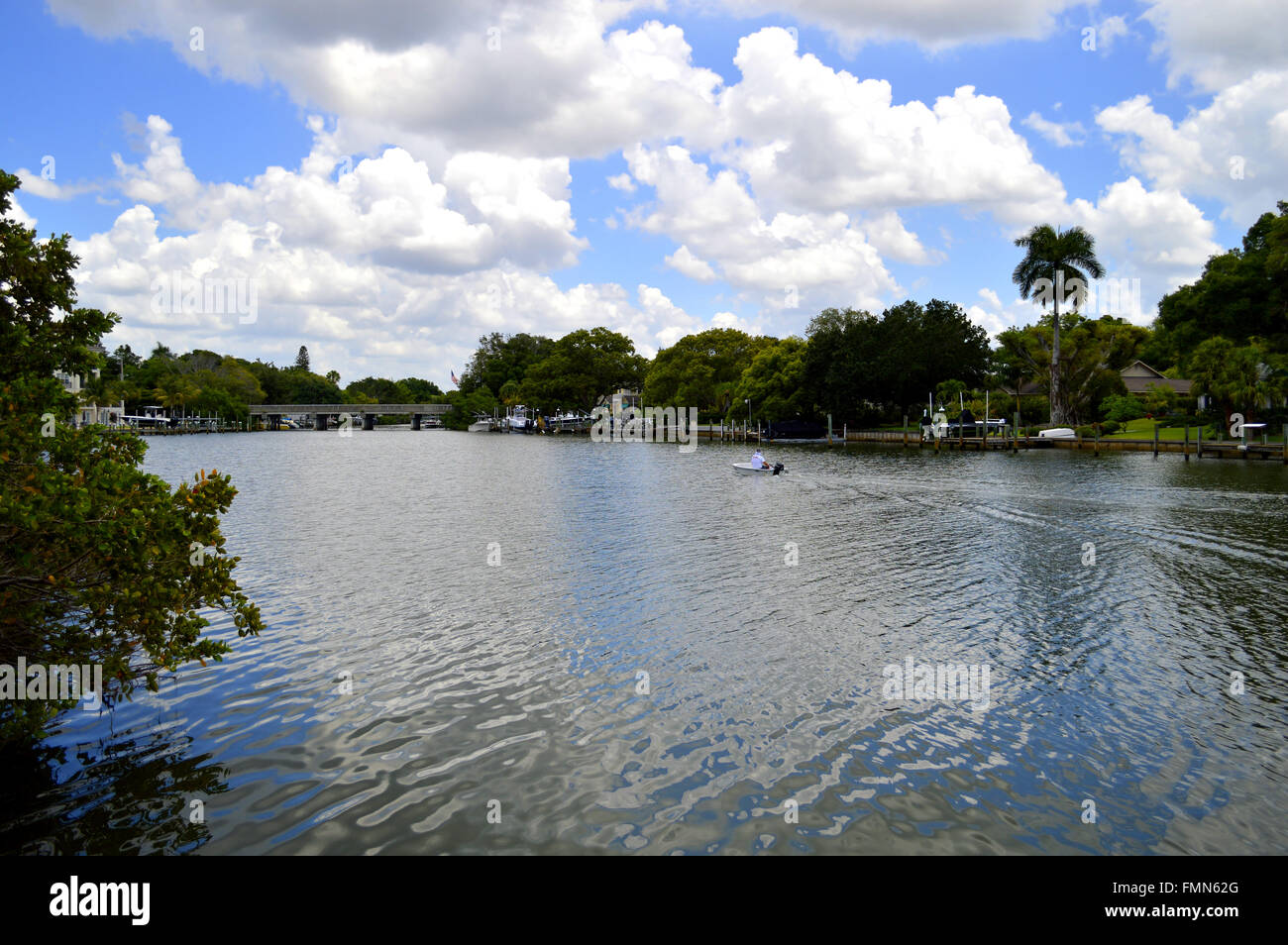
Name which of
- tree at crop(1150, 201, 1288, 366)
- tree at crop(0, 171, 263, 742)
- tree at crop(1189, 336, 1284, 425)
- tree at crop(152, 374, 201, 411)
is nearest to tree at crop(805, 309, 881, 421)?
tree at crop(1150, 201, 1288, 366)

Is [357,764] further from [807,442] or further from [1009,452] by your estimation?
[807,442]

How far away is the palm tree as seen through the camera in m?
99.6

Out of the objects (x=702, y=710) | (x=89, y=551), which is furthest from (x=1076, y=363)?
(x=89, y=551)

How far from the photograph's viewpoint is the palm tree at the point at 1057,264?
99562mm

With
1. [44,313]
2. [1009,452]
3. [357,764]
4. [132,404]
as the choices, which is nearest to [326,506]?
[44,313]

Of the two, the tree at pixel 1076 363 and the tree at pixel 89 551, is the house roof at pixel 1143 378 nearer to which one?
the tree at pixel 1076 363

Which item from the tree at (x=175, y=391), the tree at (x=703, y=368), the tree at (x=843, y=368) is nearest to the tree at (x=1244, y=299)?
the tree at (x=843, y=368)

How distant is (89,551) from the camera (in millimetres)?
10398

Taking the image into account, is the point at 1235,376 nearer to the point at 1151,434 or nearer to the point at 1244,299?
the point at 1151,434

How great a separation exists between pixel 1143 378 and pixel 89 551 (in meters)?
139

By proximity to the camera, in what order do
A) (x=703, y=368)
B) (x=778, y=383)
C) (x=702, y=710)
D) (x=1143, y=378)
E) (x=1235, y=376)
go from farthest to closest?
1. (x=703, y=368)
2. (x=778, y=383)
3. (x=1143, y=378)
4. (x=1235, y=376)
5. (x=702, y=710)

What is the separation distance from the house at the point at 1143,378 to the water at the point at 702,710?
10242cm

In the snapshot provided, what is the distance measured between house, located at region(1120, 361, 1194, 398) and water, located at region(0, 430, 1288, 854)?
102 metres
